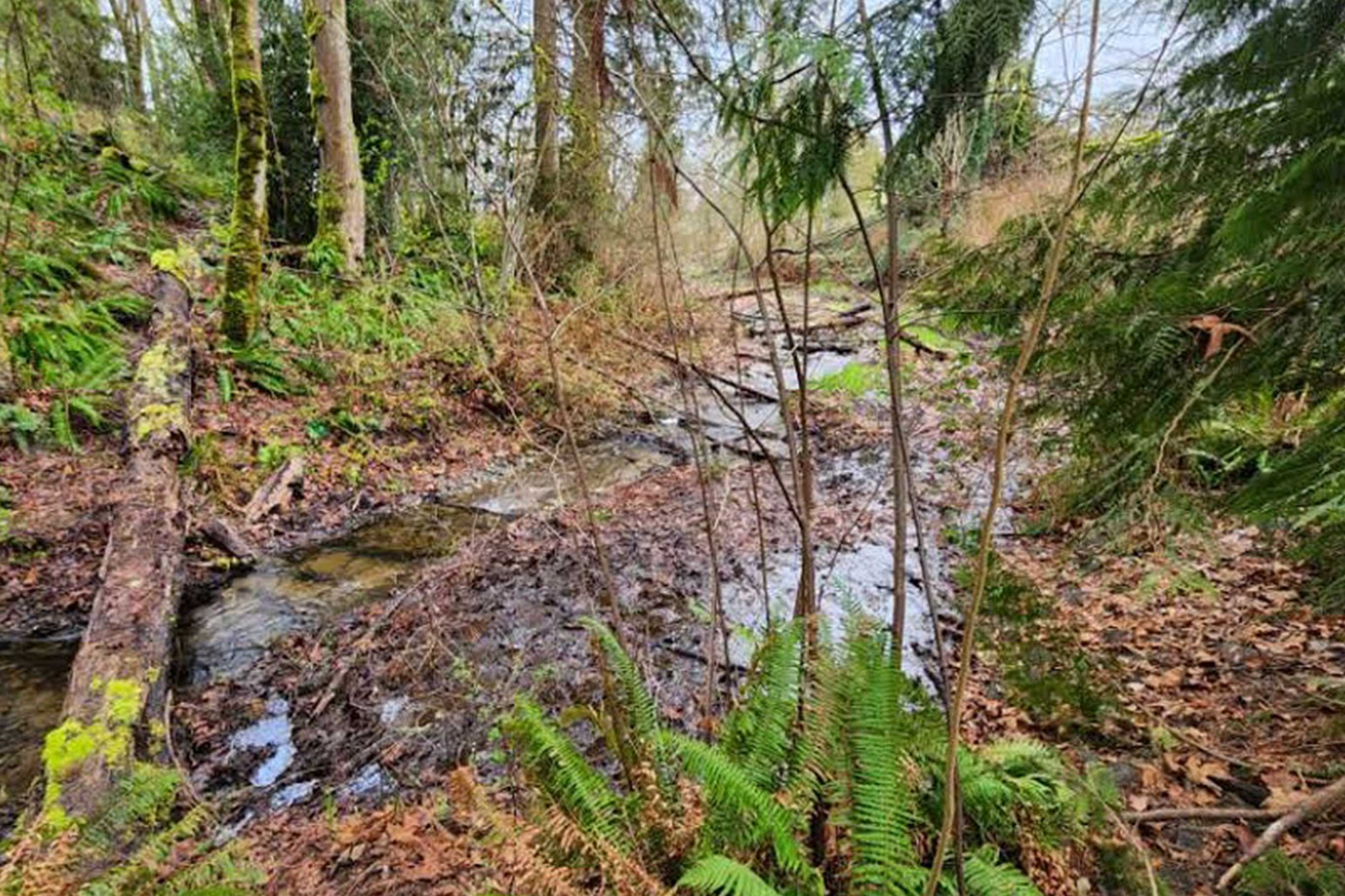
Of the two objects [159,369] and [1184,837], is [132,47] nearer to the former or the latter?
[159,369]

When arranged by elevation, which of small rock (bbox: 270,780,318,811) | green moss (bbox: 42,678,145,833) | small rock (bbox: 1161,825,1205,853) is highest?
green moss (bbox: 42,678,145,833)

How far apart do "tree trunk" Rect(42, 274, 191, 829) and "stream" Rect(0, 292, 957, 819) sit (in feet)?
0.73

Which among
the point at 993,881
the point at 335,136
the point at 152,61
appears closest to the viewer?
the point at 993,881

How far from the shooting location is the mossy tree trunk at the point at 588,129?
3.07 m

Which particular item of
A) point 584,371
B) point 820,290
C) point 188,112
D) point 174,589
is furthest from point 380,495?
point 820,290

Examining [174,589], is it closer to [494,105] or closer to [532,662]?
[532,662]

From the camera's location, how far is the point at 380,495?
5379 millimetres

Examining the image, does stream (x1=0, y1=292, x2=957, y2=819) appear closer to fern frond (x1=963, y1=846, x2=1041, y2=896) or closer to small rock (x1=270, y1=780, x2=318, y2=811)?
small rock (x1=270, y1=780, x2=318, y2=811)

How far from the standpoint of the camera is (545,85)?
5.28 m

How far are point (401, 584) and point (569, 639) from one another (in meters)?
1.29

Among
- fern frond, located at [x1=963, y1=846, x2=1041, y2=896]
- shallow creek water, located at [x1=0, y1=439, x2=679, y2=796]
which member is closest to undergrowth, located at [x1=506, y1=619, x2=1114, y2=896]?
fern frond, located at [x1=963, y1=846, x2=1041, y2=896]

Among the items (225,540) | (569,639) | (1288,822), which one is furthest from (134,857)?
(1288,822)

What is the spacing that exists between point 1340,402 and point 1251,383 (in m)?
0.36

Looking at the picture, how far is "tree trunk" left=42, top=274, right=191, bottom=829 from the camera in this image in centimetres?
221
